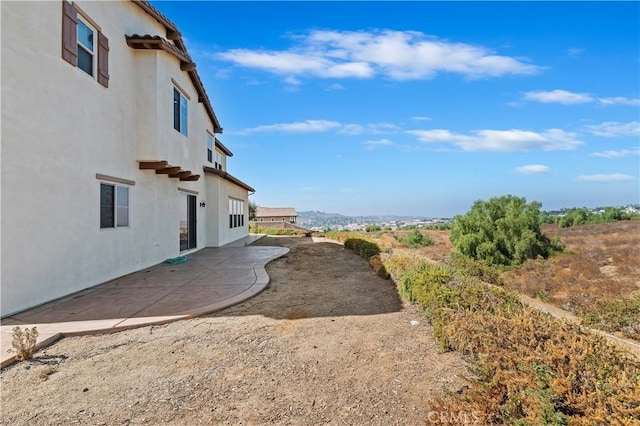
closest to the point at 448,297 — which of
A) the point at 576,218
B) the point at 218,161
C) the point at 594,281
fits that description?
the point at 594,281

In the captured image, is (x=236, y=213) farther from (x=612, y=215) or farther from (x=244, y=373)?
(x=612, y=215)

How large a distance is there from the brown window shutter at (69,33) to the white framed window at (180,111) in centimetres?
359

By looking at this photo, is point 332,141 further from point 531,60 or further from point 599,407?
point 599,407

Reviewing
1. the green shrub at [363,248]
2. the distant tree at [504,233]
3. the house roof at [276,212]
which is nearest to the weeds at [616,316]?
the green shrub at [363,248]

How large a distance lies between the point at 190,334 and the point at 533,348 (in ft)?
13.8

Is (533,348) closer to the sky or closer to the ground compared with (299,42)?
closer to the ground

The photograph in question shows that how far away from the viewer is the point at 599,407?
2.11 metres

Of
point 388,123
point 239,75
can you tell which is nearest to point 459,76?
point 388,123

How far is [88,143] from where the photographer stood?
6.90 meters

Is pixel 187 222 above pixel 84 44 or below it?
below

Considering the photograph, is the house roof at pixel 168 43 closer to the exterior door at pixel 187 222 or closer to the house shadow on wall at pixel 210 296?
the exterior door at pixel 187 222

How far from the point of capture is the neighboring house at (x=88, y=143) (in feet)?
17.3

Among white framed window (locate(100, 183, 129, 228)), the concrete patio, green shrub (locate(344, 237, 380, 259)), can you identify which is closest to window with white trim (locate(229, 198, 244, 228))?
green shrub (locate(344, 237, 380, 259))

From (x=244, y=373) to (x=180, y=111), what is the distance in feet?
31.4
